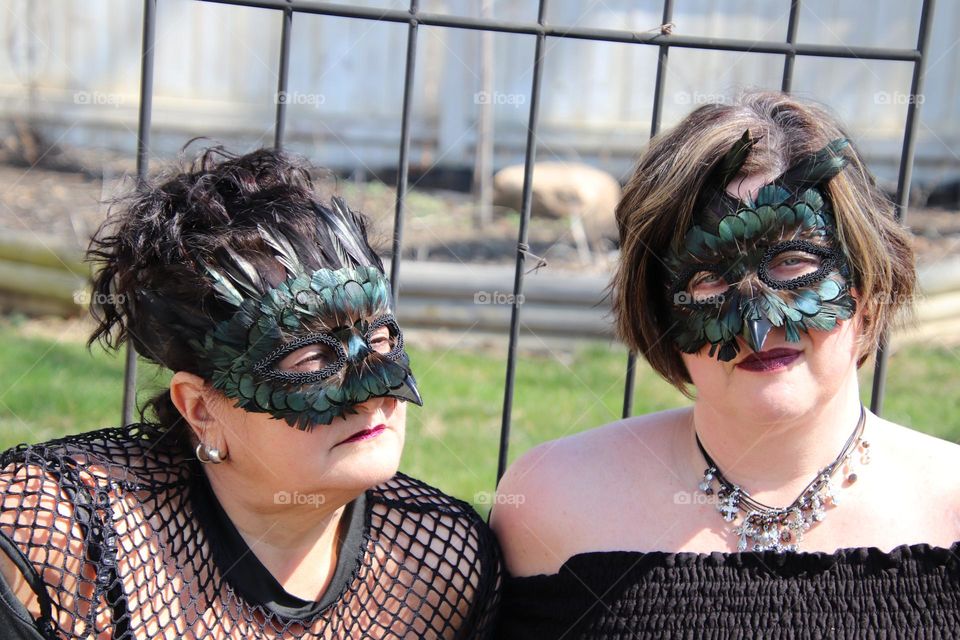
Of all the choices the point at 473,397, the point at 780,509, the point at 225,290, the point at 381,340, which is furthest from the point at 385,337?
the point at 473,397

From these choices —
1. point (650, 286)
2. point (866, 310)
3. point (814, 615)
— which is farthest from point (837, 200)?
point (814, 615)

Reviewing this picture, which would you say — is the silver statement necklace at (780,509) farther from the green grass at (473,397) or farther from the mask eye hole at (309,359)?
the green grass at (473,397)

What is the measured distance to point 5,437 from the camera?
4.10m

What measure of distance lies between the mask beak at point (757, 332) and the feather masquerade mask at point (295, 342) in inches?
24.7

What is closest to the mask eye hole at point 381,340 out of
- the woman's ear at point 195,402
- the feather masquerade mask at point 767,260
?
the woman's ear at point 195,402

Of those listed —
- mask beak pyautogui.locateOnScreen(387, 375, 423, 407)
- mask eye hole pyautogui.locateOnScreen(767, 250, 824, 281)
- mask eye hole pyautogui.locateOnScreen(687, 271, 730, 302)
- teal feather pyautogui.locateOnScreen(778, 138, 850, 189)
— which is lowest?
mask beak pyautogui.locateOnScreen(387, 375, 423, 407)

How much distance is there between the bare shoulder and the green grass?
1567mm

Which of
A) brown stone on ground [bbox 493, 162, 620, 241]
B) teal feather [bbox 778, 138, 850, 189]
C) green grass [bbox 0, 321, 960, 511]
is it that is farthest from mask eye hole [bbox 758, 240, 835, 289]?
brown stone on ground [bbox 493, 162, 620, 241]

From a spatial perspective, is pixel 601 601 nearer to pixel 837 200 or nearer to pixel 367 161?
pixel 837 200

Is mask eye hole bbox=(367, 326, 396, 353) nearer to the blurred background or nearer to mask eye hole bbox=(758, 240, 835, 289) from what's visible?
mask eye hole bbox=(758, 240, 835, 289)

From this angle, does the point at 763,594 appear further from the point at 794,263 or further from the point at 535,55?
the point at 535,55

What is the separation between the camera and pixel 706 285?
2074 millimetres

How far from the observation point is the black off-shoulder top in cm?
205

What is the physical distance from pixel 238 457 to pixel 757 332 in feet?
3.28
